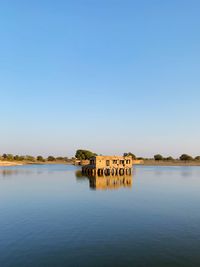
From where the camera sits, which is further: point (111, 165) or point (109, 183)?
point (111, 165)

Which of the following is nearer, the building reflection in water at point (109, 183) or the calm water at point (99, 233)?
the calm water at point (99, 233)

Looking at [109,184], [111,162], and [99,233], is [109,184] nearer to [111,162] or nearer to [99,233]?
[111,162]

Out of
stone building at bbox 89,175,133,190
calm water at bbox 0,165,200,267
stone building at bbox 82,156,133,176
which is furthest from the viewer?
stone building at bbox 82,156,133,176

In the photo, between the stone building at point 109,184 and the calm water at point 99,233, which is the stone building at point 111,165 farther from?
the calm water at point 99,233

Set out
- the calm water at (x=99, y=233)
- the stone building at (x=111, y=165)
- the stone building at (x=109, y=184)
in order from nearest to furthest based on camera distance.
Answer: the calm water at (x=99, y=233), the stone building at (x=109, y=184), the stone building at (x=111, y=165)

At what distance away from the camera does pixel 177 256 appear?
2109 centimetres

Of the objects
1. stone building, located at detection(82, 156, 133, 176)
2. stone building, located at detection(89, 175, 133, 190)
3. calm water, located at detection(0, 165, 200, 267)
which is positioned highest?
stone building, located at detection(82, 156, 133, 176)

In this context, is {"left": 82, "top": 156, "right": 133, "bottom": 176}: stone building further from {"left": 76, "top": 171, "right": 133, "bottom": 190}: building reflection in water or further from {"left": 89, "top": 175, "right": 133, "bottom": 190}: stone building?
{"left": 89, "top": 175, "right": 133, "bottom": 190}: stone building

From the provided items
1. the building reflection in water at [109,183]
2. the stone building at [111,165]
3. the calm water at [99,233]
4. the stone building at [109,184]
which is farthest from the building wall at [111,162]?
the calm water at [99,233]

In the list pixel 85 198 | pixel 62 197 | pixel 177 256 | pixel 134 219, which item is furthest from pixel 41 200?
pixel 177 256

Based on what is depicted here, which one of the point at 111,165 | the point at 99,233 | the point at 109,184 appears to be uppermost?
the point at 111,165

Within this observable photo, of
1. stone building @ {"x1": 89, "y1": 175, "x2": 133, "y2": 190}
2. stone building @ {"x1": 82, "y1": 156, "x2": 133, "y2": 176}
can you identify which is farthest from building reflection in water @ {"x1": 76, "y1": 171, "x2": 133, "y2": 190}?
stone building @ {"x1": 82, "y1": 156, "x2": 133, "y2": 176}

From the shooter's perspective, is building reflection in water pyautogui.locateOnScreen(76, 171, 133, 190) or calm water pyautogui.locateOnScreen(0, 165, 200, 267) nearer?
calm water pyautogui.locateOnScreen(0, 165, 200, 267)

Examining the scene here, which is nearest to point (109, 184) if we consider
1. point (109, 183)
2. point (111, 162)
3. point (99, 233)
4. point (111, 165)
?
point (109, 183)
